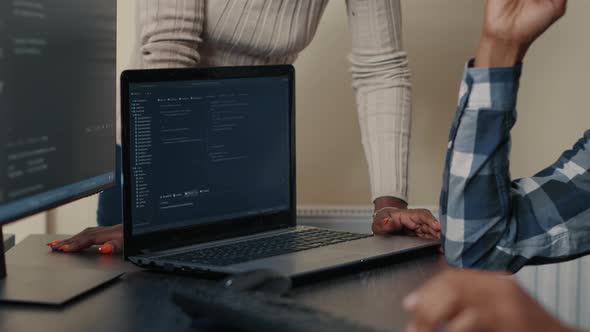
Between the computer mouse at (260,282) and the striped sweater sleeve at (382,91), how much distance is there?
1.98 ft

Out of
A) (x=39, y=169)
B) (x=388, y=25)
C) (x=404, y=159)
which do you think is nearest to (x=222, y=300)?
(x=39, y=169)

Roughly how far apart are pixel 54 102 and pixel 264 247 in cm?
34

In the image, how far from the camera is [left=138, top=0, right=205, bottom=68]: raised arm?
4.87 ft

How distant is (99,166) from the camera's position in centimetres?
126

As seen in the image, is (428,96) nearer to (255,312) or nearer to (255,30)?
(255,30)

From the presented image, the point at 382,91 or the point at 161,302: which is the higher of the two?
the point at 382,91

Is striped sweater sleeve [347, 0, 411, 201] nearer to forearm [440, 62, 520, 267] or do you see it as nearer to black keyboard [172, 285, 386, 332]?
forearm [440, 62, 520, 267]

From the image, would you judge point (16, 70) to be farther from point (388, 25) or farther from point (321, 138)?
point (321, 138)

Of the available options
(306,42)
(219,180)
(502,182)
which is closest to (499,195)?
(502,182)

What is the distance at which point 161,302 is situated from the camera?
3.41 feet

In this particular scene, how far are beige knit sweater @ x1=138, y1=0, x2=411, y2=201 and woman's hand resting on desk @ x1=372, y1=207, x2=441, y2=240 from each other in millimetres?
165

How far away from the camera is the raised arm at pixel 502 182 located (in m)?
1.14

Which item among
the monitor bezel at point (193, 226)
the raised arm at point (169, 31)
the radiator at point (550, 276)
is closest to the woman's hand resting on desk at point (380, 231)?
the monitor bezel at point (193, 226)

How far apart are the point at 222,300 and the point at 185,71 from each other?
0.46 meters
